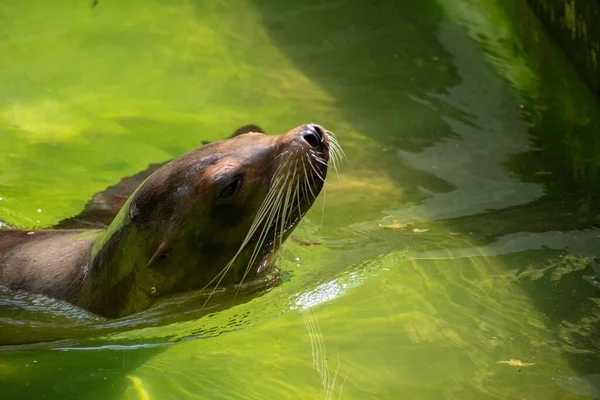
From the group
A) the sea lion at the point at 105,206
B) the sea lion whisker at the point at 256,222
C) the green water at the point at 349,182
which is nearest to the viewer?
the green water at the point at 349,182

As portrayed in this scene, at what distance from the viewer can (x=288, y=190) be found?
3.77 m

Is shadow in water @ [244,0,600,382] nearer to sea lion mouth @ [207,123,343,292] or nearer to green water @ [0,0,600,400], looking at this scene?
green water @ [0,0,600,400]

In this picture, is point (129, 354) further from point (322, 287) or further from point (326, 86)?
point (326, 86)

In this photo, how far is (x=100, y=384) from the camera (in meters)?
3.26

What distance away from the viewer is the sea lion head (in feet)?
12.8

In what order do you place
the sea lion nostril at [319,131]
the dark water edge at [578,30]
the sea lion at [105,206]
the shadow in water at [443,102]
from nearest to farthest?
1. the sea lion nostril at [319,131]
2. the shadow in water at [443,102]
3. the sea lion at [105,206]
4. the dark water edge at [578,30]

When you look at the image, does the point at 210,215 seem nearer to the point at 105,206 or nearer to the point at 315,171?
the point at 315,171

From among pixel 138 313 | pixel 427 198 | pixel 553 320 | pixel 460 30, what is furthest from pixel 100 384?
pixel 460 30

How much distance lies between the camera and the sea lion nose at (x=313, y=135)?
3.93 m

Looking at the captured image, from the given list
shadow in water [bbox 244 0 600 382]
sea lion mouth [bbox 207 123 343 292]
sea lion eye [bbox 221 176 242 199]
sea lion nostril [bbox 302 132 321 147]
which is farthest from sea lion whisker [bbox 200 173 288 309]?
shadow in water [bbox 244 0 600 382]

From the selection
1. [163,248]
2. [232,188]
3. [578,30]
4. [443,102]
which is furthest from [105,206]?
[578,30]

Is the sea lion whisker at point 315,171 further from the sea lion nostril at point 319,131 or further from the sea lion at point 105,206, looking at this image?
the sea lion at point 105,206

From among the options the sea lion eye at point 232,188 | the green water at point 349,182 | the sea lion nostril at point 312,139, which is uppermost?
the sea lion nostril at point 312,139

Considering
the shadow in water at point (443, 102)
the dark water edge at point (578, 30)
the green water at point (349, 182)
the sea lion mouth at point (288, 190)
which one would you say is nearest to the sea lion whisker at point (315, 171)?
the sea lion mouth at point (288, 190)
